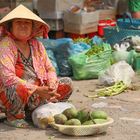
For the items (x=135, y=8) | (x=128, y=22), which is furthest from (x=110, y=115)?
(x=135, y=8)

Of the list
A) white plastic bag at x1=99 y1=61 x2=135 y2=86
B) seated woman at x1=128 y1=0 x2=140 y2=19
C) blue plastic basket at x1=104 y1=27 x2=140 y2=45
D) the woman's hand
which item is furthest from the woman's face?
seated woman at x1=128 y1=0 x2=140 y2=19

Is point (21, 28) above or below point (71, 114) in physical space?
above

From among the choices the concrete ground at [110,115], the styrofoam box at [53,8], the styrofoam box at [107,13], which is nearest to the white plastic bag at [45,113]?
the concrete ground at [110,115]

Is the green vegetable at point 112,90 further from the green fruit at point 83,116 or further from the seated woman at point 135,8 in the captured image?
the seated woman at point 135,8

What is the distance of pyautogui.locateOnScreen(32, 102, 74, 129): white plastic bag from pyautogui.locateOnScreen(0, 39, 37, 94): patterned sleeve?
0.26m

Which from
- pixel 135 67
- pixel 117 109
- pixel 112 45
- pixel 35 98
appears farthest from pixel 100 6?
pixel 35 98

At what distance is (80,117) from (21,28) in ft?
3.45

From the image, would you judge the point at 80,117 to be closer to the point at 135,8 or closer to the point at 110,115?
the point at 110,115

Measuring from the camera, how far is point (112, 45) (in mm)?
8969

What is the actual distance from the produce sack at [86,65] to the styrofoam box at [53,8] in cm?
204

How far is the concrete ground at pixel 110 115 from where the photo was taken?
4770 mm

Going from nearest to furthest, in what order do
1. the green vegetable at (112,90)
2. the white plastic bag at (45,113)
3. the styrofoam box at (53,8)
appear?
the white plastic bag at (45,113), the green vegetable at (112,90), the styrofoam box at (53,8)

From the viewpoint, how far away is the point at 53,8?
961 centimetres

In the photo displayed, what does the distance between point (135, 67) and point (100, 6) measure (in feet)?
9.40
